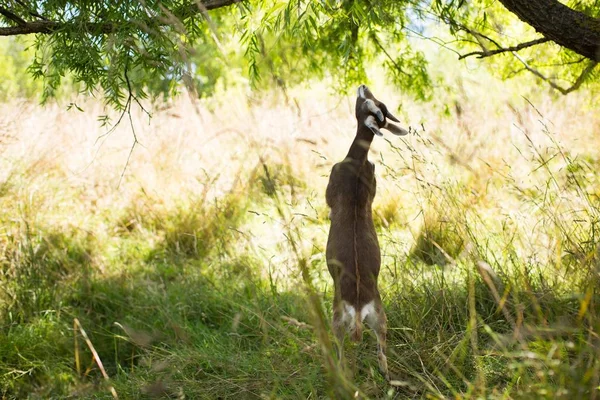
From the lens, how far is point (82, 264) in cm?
586

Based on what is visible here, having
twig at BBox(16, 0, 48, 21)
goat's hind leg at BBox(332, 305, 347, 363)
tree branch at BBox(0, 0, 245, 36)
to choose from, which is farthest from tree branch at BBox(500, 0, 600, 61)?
twig at BBox(16, 0, 48, 21)

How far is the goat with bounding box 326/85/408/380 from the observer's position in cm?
305

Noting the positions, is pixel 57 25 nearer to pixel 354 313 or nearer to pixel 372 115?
pixel 372 115

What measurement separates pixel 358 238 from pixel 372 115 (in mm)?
647

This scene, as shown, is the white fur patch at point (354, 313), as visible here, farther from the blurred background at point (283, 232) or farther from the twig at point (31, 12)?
the twig at point (31, 12)

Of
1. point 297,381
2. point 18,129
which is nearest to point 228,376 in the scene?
point 297,381

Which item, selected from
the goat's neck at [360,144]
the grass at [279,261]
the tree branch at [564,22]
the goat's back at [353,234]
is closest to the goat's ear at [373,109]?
the goat's neck at [360,144]

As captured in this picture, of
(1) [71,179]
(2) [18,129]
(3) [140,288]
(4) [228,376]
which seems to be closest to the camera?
(4) [228,376]

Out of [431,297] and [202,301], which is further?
[202,301]

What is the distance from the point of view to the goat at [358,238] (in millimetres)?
3053

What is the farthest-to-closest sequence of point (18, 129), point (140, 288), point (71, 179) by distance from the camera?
point (71, 179)
point (18, 129)
point (140, 288)

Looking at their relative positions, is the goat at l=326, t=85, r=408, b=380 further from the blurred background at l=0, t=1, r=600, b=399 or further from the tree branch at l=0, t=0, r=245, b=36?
the tree branch at l=0, t=0, r=245, b=36

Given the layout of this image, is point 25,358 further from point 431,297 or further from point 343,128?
point 343,128

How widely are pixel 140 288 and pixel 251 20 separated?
2711mm
